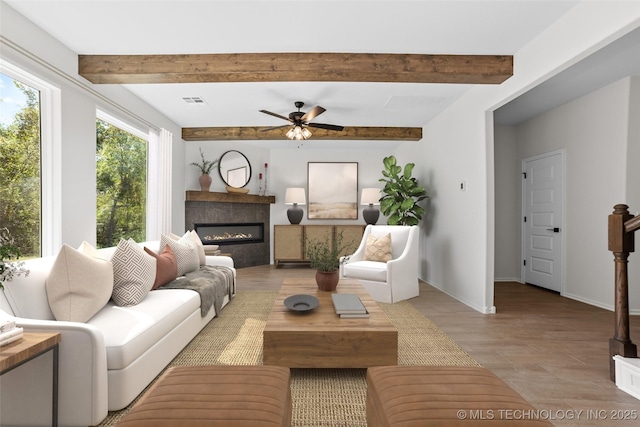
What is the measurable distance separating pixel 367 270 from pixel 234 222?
333cm

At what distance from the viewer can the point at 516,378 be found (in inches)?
83.6

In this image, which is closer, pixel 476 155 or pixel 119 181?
pixel 476 155

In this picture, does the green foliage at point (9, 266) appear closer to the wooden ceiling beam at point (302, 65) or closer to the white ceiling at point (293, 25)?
the white ceiling at point (293, 25)

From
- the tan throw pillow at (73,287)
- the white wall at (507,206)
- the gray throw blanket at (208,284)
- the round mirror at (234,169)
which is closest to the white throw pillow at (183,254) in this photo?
the gray throw blanket at (208,284)

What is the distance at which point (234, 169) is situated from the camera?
654 cm

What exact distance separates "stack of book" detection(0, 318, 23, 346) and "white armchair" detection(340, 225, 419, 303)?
9.72ft

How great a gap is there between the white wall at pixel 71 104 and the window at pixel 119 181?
0.35 metres

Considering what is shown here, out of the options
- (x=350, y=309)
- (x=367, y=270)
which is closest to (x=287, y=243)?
(x=367, y=270)

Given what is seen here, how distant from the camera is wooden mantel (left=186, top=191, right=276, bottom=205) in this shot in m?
5.71

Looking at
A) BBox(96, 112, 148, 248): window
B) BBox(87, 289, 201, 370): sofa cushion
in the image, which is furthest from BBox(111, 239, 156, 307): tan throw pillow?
BBox(96, 112, 148, 248): window

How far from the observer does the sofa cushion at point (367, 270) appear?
3.97 m

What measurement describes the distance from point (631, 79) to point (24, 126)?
600 cm

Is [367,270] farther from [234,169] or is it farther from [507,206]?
[234,169]

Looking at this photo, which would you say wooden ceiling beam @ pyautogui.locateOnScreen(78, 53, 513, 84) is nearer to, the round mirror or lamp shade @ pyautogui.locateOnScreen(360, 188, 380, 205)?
the round mirror
